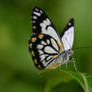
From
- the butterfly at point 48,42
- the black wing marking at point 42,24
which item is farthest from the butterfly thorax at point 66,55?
the black wing marking at point 42,24

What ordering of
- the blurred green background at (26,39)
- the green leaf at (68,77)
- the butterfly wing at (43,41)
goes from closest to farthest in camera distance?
the green leaf at (68,77), the butterfly wing at (43,41), the blurred green background at (26,39)

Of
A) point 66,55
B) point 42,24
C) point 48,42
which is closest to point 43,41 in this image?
point 48,42

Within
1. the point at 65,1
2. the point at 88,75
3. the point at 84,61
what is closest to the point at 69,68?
the point at 84,61

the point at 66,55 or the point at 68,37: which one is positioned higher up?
the point at 68,37

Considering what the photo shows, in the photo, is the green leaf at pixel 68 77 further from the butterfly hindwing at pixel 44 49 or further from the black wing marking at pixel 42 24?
the black wing marking at pixel 42 24

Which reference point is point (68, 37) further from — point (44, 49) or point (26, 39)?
point (26, 39)

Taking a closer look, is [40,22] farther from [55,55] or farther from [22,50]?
[22,50]

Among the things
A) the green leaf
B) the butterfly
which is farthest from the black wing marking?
the green leaf
